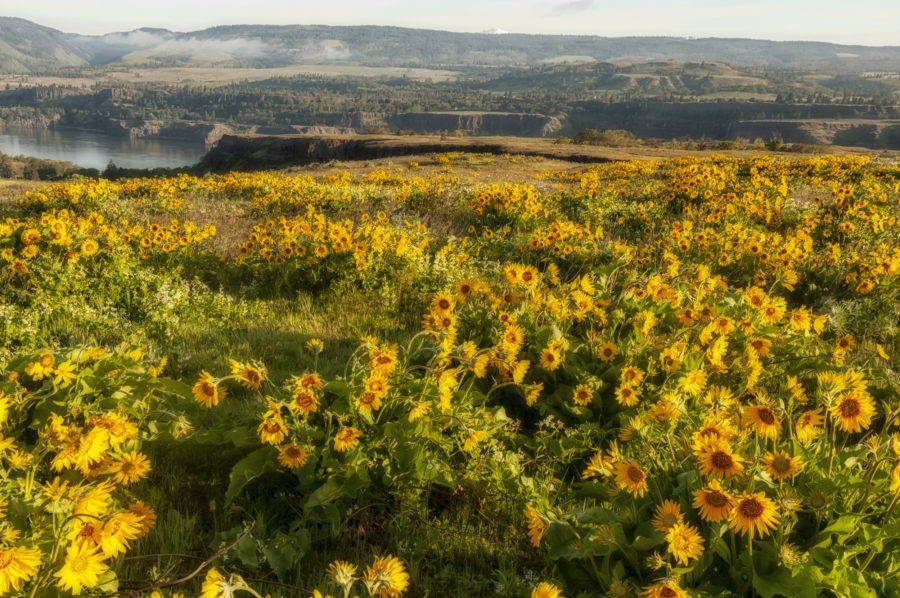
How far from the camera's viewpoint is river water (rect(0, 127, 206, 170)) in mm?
108562

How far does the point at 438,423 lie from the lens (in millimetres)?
2906

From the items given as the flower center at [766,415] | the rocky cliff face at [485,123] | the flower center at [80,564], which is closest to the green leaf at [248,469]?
the flower center at [80,564]

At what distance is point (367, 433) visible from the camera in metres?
2.83

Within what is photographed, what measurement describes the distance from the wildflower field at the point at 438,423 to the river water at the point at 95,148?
358ft

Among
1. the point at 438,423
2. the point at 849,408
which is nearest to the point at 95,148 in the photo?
the point at 438,423

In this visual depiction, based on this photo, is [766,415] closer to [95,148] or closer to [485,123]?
[485,123]

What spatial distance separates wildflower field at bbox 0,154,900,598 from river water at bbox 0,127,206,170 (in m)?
109

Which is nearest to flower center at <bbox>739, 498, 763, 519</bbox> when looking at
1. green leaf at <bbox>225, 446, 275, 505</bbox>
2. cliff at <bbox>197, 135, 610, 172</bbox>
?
green leaf at <bbox>225, 446, 275, 505</bbox>

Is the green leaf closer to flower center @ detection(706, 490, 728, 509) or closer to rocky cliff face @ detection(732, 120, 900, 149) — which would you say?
flower center @ detection(706, 490, 728, 509)

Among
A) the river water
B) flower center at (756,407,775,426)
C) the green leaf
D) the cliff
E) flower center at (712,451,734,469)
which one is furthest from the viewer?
the river water

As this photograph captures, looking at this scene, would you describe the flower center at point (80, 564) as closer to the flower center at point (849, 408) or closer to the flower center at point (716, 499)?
the flower center at point (716, 499)

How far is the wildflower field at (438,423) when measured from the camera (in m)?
1.91

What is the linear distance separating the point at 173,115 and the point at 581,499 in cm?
22576

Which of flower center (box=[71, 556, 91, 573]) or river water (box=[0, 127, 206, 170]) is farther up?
river water (box=[0, 127, 206, 170])
